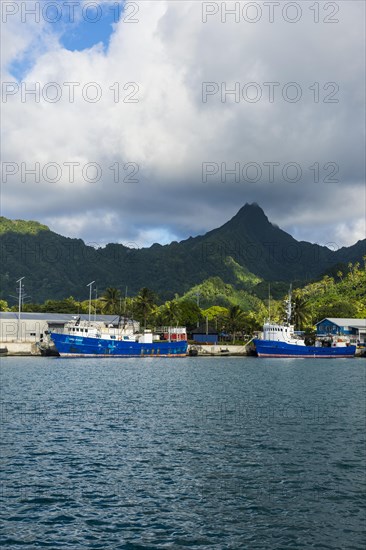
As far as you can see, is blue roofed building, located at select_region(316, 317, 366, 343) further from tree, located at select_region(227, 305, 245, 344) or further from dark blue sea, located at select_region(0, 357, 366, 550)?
dark blue sea, located at select_region(0, 357, 366, 550)

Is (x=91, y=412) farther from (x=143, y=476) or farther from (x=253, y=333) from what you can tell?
(x=253, y=333)

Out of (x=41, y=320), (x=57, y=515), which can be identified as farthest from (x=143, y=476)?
(x=41, y=320)

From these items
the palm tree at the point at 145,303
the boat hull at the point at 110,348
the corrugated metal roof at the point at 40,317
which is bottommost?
the boat hull at the point at 110,348

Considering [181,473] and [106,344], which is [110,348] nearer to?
[106,344]

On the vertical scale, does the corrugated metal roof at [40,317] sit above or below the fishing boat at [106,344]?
above

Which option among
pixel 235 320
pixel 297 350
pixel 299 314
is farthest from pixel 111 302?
pixel 297 350

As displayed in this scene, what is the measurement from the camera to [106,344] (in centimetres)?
10969

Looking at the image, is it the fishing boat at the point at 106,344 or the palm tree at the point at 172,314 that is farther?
the palm tree at the point at 172,314

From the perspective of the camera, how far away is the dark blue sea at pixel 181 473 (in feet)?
54.3

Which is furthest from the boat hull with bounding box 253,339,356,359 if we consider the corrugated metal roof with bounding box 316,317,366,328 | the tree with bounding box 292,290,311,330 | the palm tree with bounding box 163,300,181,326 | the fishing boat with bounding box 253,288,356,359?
the palm tree with bounding box 163,300,181,326

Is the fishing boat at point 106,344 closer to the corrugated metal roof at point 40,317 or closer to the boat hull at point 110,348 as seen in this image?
the boat hull at point 110,348

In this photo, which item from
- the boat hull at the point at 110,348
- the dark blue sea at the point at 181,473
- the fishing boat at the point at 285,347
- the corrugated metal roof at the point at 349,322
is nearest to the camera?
the dark blue sea at the point at 181,473

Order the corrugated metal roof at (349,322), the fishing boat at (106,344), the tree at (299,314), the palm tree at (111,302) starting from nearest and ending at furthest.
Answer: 1. the fishing boat at (106,344)
2. the corrugated metal roof at (349,322)
3. the tree at (299,314)
4. the palm tree at (111,302)

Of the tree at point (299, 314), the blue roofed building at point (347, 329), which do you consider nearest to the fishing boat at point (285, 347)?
the blue roofed building at point (347, 329)
